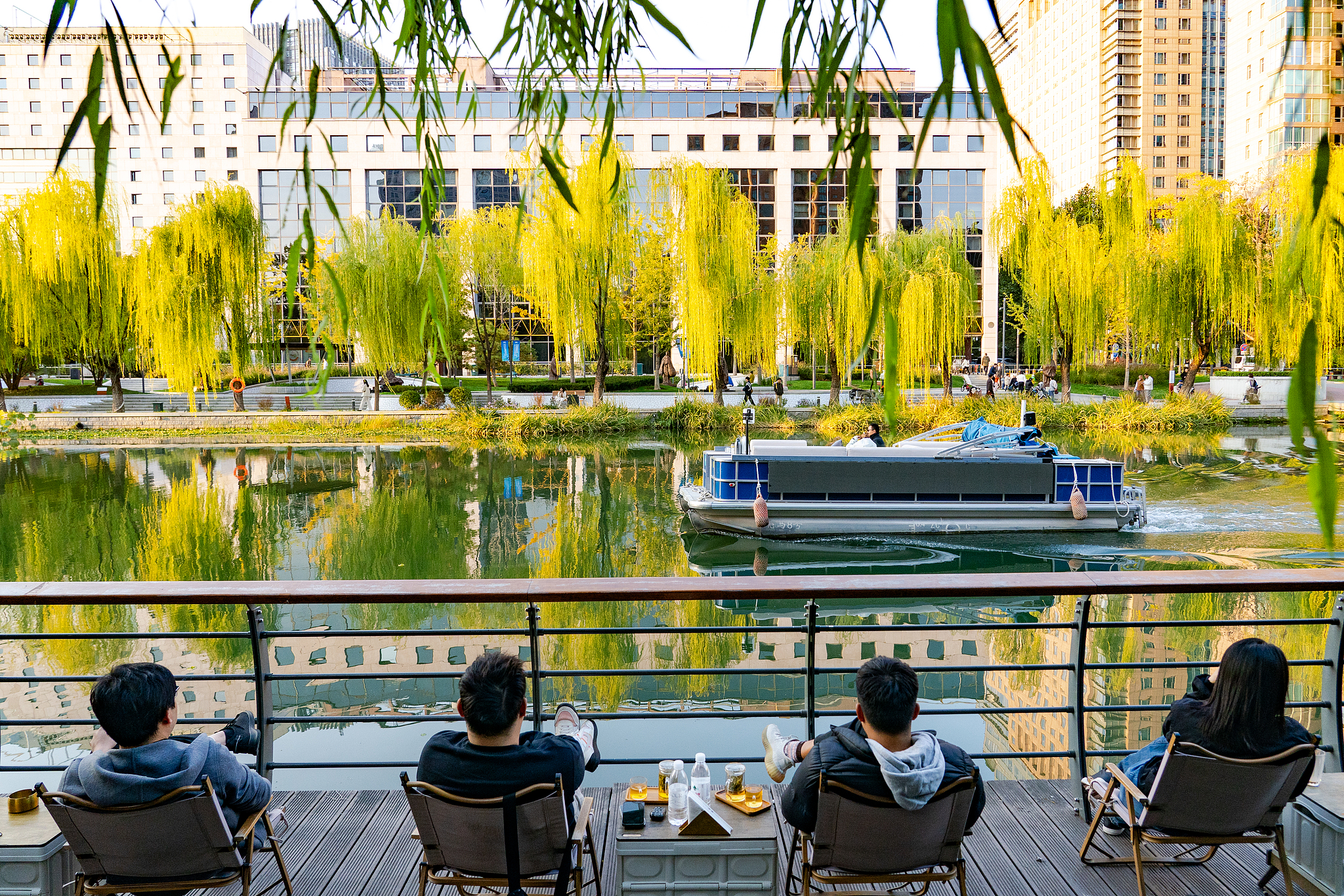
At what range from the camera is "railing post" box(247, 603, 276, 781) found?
3199mm

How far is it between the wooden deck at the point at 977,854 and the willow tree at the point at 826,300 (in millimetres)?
24741

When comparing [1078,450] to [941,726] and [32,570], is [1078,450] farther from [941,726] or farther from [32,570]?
[32,570]

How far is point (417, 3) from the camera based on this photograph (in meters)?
2.18

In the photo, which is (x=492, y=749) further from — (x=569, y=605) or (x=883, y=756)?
(x=569, y=605)

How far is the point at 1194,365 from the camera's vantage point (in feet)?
95.6

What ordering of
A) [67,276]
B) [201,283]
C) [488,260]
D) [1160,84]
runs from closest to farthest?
[67,276] → [201,283] → [488,260] → [1160,84]

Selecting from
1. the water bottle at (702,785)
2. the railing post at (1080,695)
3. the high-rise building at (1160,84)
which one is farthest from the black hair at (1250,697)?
the high-rise building at (1160,84)

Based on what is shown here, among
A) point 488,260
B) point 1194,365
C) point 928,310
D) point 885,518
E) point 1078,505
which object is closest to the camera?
point 1078,505

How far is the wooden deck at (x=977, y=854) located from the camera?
2994 millimetres

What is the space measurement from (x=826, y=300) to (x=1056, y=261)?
264 inches

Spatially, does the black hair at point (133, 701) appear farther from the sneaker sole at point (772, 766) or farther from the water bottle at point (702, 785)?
the sneaker sole at point (772, 766)

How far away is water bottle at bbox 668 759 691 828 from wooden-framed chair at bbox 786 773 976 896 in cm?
39

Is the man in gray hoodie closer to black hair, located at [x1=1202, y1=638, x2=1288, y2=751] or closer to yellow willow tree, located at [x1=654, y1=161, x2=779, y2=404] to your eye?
black hair, located at [x1=1202, y1=638, x2=1288, y2=751]

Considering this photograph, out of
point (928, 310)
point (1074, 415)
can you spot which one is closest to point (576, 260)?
point (928, 310)
